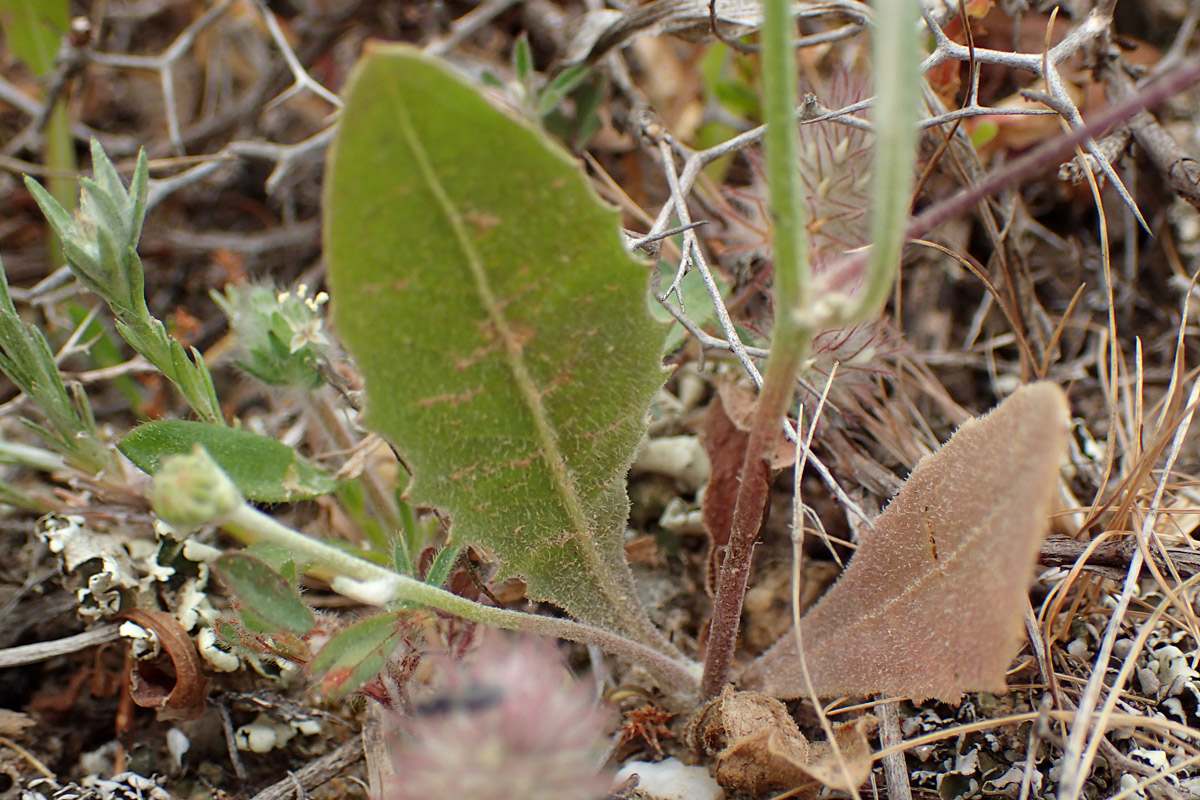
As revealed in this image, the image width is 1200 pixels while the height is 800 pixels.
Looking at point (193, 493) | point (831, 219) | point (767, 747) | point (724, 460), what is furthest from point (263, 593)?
point (831, 219)

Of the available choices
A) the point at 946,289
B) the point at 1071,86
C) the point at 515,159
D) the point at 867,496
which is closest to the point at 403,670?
the point at 515,159

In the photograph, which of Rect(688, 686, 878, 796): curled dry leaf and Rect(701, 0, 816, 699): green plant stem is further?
Rect(688, 686, 878, 796): curled dry leaf

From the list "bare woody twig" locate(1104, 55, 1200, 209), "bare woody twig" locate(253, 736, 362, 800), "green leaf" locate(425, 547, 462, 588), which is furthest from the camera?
"bare woody twig" locate(1104, 55, 1200, 209)

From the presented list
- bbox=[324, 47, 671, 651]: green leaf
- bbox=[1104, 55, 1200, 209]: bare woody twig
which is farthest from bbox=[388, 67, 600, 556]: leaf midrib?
bbox=[1104, 55, 1200, 209]: bare woody twig

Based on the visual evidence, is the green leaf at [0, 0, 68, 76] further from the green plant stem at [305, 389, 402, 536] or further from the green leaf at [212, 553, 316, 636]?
the green leaf at [212, 553, 316, 636]

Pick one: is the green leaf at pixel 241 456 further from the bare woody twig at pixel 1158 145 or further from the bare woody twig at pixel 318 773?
the bare woody twig at pixel 1158 145

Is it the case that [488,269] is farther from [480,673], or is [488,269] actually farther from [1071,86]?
[1071,86]

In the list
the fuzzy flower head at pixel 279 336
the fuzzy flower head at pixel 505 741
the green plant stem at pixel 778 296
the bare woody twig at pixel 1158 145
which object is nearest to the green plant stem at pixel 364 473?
the fuzzy flower head at pixel 279 336
